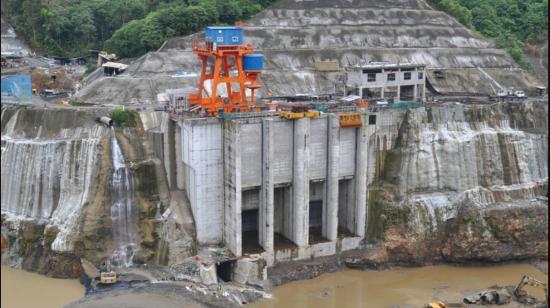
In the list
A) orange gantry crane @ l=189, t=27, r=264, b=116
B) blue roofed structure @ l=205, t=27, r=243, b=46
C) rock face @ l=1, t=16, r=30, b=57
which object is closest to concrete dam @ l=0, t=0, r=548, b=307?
orange gantry crane @ l=189, t=27, r=264, b=116

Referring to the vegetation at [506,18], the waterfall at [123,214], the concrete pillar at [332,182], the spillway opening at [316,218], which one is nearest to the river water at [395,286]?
the concrete pillar at [332,182]

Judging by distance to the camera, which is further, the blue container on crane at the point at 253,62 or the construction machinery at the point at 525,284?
the blue container on crane at the point at 253,62

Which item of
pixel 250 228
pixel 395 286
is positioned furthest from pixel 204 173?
pixel 395 286

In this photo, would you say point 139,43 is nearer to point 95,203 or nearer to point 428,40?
point 95,203

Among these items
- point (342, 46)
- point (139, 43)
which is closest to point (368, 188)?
point (342, 46)

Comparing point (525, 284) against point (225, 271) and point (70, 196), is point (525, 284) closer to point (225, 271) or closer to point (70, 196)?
point (225, 271)

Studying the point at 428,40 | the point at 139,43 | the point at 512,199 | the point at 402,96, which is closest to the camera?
the point at 512,199

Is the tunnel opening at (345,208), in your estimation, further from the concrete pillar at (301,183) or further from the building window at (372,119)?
the building window at (372,119)
